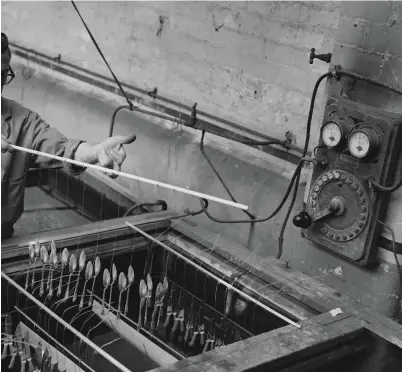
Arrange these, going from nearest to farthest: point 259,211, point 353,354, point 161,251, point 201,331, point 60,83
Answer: point 353,354, point 201,331, point 161,251, point 259,211, point 60,83

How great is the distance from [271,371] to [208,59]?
2.69 meters

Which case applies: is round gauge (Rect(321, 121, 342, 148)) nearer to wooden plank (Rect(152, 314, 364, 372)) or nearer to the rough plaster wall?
the rough plaster wall

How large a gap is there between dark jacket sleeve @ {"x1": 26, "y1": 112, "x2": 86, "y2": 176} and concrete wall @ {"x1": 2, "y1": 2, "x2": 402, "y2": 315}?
46.5 inches

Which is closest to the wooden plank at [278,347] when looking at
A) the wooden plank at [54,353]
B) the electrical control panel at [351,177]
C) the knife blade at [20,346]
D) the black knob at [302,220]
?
the wooden plank at [54,353]

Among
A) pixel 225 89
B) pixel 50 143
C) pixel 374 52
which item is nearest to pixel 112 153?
pixel 50 143

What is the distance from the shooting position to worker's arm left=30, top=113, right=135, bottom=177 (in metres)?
2.83

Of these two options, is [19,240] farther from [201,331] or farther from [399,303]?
[399,303]

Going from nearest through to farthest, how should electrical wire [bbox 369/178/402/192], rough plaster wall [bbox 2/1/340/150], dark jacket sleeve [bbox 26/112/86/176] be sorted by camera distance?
electrical wire [bbox 369/178/402/192], dark jacket sleeve [bbox 26/112/86/176], rough plaster wall [bbox 2/1/340/150]

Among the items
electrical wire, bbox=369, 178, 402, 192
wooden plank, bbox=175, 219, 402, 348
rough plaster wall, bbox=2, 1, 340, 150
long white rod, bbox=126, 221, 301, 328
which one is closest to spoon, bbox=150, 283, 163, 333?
long white rod, bbox=126, 221, 301, 328

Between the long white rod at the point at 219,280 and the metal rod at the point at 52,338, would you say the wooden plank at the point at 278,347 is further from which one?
the metal rod at the point at 52,338

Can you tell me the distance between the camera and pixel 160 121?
15.3 ft

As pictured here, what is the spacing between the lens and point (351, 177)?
126 inches

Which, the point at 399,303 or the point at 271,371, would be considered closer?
the point at 271,371

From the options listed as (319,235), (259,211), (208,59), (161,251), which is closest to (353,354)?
(161,251)
